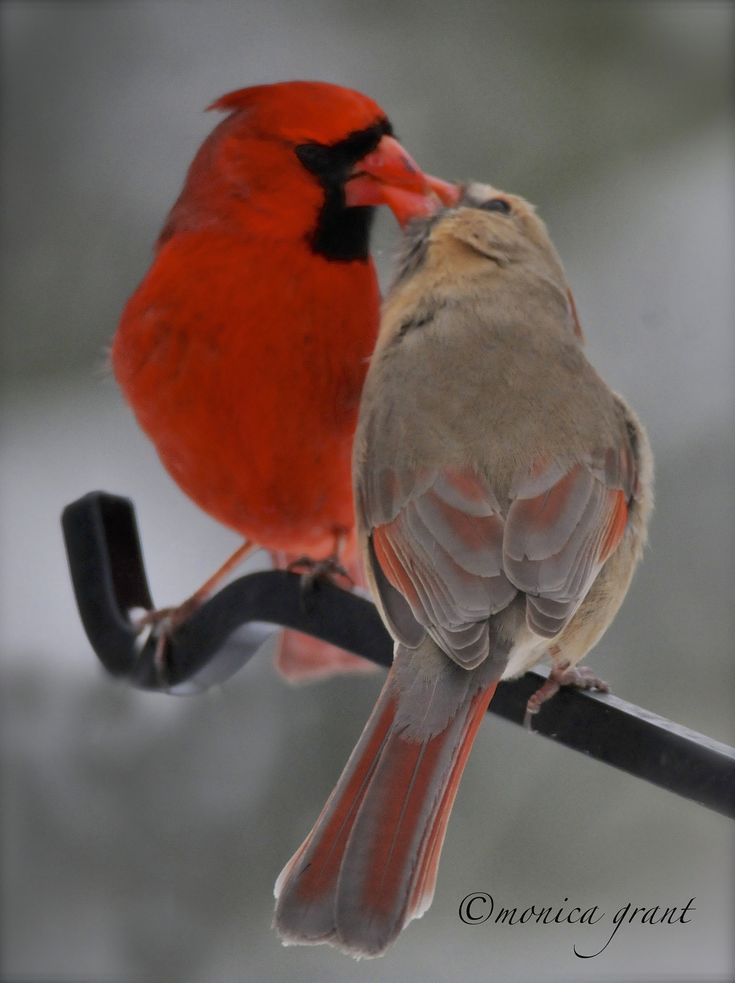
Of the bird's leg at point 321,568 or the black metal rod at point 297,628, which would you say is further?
Answer: the bird's leg at point 321,568

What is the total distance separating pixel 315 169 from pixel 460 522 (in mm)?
606

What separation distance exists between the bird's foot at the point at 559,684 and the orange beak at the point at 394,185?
1.95ft

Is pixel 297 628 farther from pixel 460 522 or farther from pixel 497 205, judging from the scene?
pixel 497 205

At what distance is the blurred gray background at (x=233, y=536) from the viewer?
9.37ft

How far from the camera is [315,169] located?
204 centimetres

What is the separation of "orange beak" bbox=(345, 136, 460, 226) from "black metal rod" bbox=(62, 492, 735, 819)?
479mm

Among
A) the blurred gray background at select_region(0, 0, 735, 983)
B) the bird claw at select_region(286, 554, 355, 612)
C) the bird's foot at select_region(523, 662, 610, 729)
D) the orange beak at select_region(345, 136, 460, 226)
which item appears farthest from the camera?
the blurred gray background at select_region(0, 0, 735, 983)

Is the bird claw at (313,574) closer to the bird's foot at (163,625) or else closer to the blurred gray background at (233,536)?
the bird's foot at (163,625)

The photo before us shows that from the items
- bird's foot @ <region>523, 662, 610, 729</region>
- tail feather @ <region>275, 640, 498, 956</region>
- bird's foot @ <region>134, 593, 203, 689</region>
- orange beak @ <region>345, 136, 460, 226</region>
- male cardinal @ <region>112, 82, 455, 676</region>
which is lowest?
bird's foot @ <region>134, 593, 203, 689</region>

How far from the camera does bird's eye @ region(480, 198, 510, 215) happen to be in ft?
6.64

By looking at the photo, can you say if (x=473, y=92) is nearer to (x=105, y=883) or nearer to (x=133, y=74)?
(x=133, y=74)

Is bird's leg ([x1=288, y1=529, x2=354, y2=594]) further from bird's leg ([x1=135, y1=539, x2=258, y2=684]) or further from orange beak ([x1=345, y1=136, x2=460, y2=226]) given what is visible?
orange beak ([x1=345, y1=136, x2=460, y2=226])

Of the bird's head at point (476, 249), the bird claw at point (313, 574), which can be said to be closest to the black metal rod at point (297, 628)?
the bird claw at point (313, 574)

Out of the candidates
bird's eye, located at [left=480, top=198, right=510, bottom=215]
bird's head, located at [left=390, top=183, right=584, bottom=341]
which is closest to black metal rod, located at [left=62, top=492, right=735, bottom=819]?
bird's head, located at [left=390, top=183, right=584, bottom=341]
